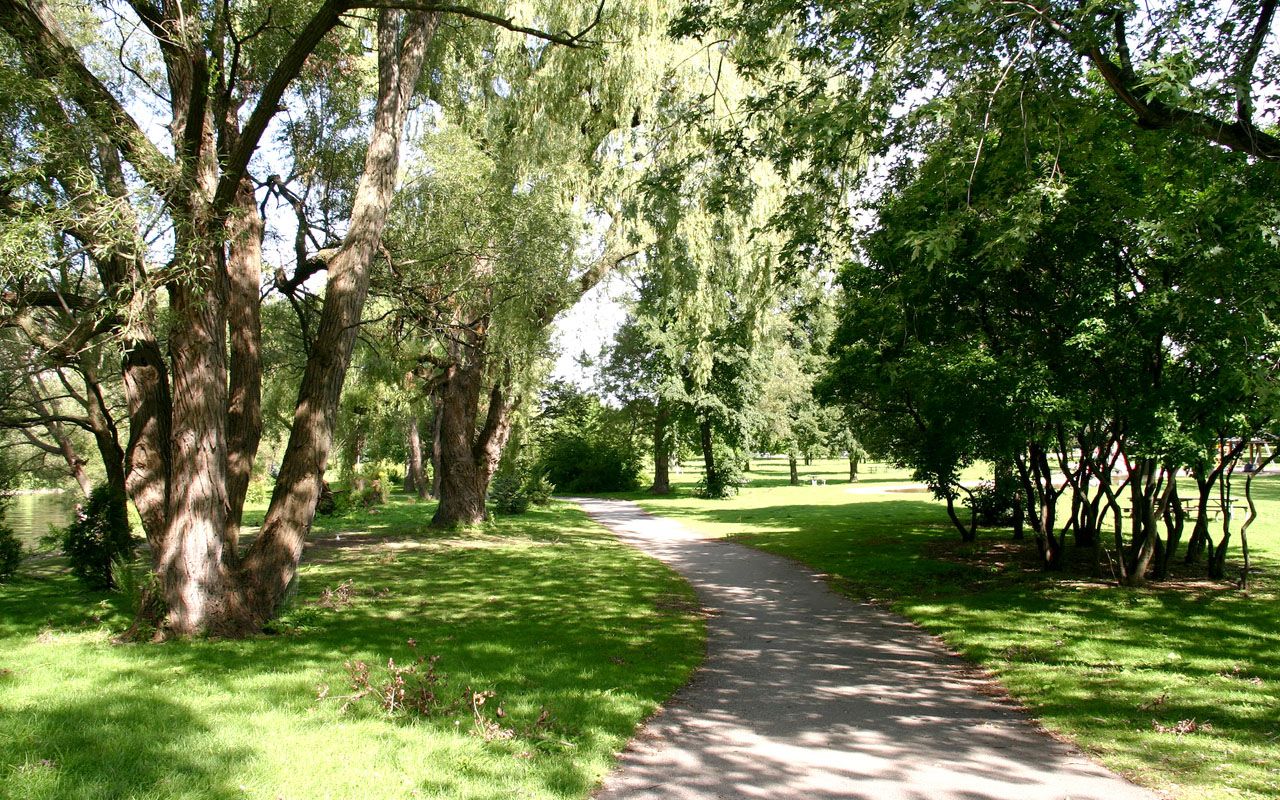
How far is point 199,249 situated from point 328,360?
1.77 meters

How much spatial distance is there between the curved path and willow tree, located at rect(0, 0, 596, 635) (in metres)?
4.87

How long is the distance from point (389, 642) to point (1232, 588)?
10979 millimetres

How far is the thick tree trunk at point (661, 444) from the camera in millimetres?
35688

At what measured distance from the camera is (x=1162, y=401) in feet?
28.9

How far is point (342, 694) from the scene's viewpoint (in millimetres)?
5695

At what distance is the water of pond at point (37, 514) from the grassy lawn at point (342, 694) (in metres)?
12.8

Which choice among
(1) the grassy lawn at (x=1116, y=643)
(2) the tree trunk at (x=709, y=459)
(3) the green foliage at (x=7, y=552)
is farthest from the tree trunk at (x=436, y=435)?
(1) the grassy lawn at (x=1116, y=643)

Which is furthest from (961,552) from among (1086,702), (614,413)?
(614,413)

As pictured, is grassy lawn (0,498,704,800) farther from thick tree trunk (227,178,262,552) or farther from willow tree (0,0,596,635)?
thick tree trunk (227,178,262,552)

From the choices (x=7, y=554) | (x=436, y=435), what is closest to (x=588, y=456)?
(x=436, y=435)

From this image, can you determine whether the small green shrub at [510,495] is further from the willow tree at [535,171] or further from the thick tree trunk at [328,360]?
the thick tree trunk at [328,360]

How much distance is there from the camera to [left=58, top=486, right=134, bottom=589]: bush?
10.9 metres

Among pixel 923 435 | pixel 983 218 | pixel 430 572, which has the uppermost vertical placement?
pixel 983 218

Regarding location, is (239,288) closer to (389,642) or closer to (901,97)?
(389,642)
